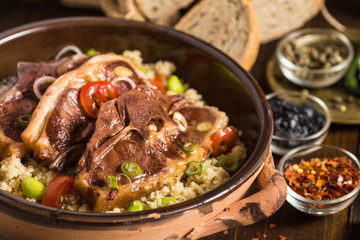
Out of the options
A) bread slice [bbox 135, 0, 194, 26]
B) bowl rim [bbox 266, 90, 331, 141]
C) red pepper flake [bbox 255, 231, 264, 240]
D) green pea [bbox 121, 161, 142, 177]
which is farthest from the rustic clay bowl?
bread slice [bbox 135, 0, 194, 26]

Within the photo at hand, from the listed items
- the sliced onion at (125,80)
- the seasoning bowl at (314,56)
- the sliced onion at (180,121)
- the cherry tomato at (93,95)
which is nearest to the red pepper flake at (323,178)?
the sliced onion at (180,121)

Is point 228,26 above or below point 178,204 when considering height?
below

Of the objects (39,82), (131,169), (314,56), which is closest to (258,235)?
(131,169)

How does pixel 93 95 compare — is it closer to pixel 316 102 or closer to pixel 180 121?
pixel 180 121

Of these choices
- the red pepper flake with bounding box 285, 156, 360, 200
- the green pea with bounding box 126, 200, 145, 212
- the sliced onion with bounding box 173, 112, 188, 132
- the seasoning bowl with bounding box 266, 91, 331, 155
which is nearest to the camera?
the green pea with bounding box 126, 200, 145, 212

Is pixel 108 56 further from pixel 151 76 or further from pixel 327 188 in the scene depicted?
pixel 327 188

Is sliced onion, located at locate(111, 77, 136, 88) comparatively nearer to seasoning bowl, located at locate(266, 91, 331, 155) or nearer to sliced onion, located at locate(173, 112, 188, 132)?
sliced onion, located at locate(173, 112, 188, 132)
